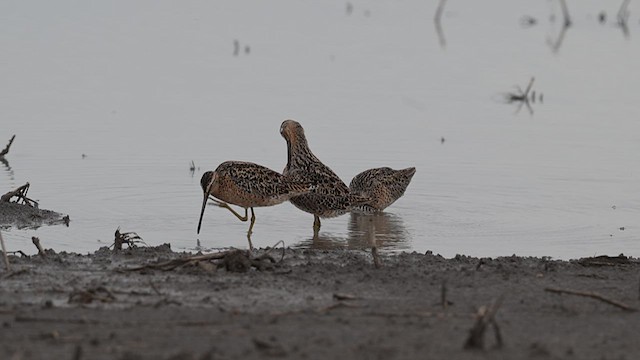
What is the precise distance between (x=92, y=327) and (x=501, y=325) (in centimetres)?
193

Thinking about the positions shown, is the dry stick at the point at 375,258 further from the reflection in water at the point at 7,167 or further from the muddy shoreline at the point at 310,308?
the reflection in water at the point at 7,167

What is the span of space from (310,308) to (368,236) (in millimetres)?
4126

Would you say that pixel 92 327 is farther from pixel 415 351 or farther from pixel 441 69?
pixel 441 69

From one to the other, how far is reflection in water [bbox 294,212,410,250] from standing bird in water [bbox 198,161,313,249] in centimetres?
52

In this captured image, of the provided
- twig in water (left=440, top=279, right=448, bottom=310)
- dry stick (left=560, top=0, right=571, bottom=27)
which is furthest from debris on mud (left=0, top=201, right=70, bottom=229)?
dry stick (left=560, top=0, right=571, bottom=27)

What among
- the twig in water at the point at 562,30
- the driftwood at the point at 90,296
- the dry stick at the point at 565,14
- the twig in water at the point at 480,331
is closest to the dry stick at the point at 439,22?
the twig in water at the point at 562,30

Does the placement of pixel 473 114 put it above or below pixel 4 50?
below

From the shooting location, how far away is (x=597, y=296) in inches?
255

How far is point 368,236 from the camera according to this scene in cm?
1055

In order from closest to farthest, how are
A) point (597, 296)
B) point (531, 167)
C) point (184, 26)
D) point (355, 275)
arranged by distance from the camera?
1. point (597, 296)
2. point (355, 275)
3. point (531, 167)
4. point (184, 26)

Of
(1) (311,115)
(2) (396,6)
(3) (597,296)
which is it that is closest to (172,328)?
(3) (597,296)

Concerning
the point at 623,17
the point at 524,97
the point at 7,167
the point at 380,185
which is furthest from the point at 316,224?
the point at 623,17

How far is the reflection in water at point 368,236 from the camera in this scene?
33.1 feet

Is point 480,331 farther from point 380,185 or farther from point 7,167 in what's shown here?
point 7,167
